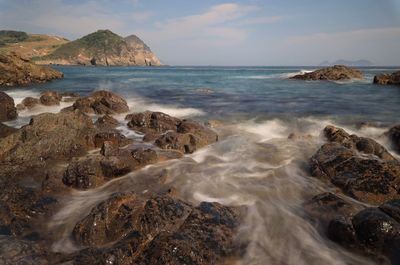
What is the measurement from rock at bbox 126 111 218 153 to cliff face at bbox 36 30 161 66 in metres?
147

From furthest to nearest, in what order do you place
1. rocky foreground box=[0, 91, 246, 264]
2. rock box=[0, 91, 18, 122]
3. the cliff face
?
the cliff face → rock box=[0, 91, 18, 122] → rocky foreground box=[0, 91, 246, 264]

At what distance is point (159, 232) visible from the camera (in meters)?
5.39

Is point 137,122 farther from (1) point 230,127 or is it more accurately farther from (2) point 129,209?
(2) point 129,209

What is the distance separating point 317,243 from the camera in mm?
5633

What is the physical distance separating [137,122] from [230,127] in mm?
4219

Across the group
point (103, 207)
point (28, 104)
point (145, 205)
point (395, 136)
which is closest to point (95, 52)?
point (28, 104)

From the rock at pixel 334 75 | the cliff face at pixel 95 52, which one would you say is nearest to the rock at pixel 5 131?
the rock at pixel 334 75

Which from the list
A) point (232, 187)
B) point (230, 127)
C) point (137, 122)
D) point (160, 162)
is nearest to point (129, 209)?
point (232, 187)

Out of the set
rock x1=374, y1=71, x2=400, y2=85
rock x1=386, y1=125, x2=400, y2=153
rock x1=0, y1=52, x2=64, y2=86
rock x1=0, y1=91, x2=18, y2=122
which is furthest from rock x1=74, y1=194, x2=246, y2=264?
rock x1=374, y1=71, x2=400, y2=85

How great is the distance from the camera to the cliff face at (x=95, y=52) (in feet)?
507

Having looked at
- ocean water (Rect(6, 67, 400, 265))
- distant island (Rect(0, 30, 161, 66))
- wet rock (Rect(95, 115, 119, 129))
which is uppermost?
distant island (Rect(0, 30, 161, 66))

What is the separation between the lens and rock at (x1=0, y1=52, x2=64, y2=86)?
35581mm

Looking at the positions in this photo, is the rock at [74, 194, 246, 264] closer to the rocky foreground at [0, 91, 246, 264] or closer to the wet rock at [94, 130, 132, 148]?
the rocky foreground at [0, 91, 246, 264]

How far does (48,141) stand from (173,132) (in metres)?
4.15
